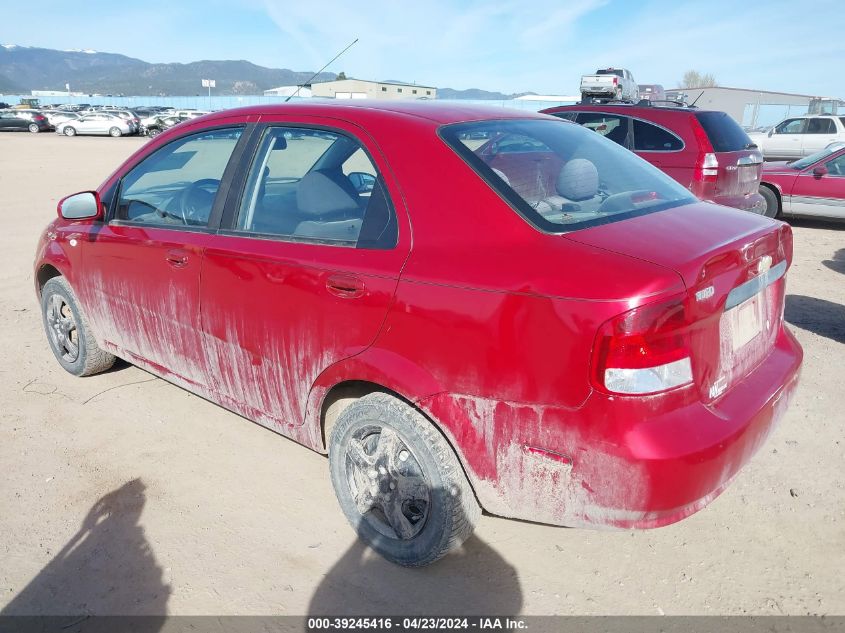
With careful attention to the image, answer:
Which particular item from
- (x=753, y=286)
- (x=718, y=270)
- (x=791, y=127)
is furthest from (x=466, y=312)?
(x=791, y=127)

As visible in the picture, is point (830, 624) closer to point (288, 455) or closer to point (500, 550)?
point (500, 550)

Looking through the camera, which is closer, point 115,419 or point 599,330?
point 599,330

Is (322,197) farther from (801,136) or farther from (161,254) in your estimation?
(801,136)

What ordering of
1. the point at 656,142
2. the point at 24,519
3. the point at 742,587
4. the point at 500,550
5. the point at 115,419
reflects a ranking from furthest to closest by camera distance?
the point at 656,142 < the point at 115,419 < the point at 24,519 < the point at 500,550 < the point at 742,587

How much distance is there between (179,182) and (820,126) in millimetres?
22131

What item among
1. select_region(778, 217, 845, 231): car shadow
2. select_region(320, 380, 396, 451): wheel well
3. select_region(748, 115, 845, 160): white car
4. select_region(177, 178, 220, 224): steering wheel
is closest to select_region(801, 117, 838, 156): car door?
select_region(748, 115, 845, 160): white car

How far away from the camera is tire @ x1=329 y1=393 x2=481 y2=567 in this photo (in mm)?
2445

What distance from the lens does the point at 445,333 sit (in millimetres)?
2262

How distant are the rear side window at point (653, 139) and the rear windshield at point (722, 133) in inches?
14.9

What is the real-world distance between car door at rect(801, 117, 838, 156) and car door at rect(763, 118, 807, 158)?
0.49 feet

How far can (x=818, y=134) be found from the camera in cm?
2038

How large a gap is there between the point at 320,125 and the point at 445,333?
1214 millimetres

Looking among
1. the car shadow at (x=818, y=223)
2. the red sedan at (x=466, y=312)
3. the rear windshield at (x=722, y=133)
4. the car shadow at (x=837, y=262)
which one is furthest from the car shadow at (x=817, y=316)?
the car shadow at (x=818, y=223)

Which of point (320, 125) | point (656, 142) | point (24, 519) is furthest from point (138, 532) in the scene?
point (656, 142)
